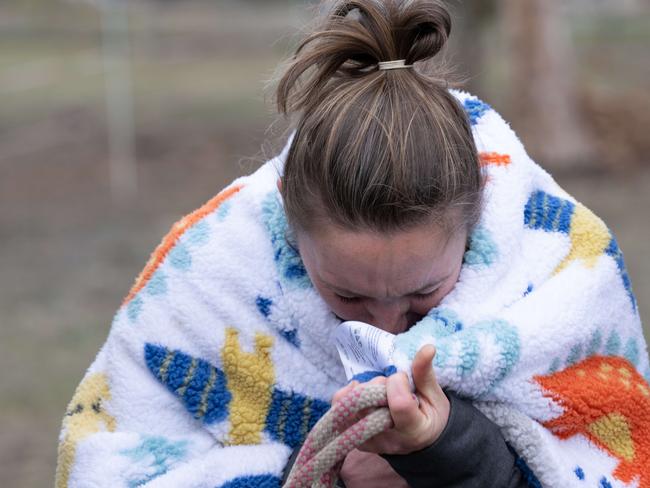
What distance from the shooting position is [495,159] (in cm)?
212

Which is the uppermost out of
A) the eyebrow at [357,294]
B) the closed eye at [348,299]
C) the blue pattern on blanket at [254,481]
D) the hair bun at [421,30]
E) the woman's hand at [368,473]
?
the hair bun at [421,30]

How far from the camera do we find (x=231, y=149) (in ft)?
35.4

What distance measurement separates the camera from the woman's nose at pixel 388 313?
187 centimetres

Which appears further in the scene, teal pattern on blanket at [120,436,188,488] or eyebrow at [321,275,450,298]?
teal pattern on blanket at [120,436,188,488]

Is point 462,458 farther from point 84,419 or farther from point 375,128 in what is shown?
point 84,419

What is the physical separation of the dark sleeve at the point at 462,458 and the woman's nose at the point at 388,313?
0.54ft

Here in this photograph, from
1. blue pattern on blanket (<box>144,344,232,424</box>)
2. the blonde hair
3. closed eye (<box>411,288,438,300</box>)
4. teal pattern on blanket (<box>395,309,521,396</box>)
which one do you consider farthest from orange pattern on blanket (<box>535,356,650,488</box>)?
blue pattern on blanket (<box>144,344,232,424</box>)

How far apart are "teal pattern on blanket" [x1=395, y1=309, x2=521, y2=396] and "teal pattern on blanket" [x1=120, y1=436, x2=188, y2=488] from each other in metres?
0.55

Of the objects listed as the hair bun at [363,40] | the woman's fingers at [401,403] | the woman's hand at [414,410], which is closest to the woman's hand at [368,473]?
the woman's hand at [414,410]

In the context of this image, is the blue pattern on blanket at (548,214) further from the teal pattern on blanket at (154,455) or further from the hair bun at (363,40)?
the teal pattern on blanket at (154,455)

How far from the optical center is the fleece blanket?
198 cm

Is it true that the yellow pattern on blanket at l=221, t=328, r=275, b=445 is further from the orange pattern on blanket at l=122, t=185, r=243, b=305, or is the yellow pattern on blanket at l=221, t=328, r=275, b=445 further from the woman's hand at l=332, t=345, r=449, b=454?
the woman's hand at l=332, t=345, r=449, b=454

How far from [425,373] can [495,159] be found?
615mm

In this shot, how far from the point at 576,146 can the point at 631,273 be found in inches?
150
